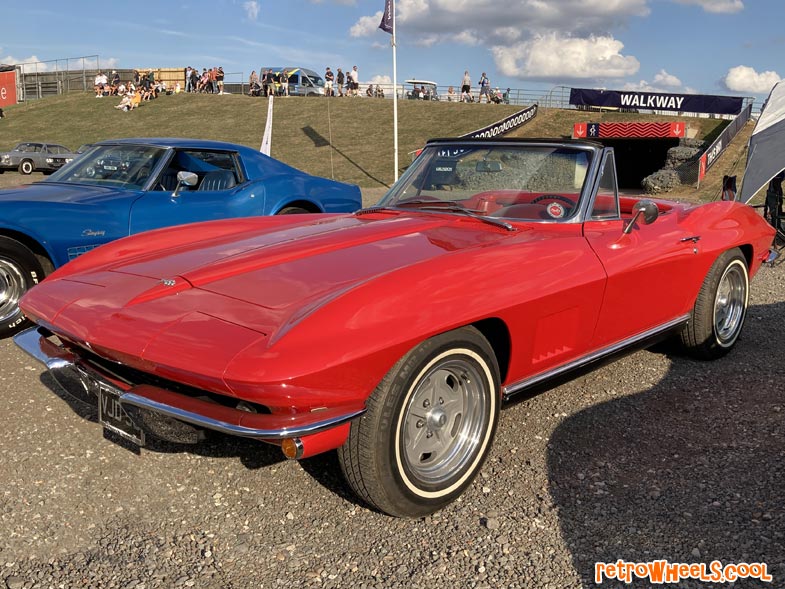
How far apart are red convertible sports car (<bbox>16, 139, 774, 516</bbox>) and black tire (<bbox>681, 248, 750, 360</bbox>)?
0.41 feet

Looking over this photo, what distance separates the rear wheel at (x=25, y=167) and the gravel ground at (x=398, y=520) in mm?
20496

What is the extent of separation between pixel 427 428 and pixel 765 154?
867 centimetres

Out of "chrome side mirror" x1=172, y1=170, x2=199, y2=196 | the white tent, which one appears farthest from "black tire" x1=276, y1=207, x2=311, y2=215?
the white tent

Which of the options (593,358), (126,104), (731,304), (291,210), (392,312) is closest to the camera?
(392,312)

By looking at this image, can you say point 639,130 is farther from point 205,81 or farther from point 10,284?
point 205,81

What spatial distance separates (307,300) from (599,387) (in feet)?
7.06

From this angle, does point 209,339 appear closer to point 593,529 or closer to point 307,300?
point 307,300

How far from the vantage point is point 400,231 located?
325 cm

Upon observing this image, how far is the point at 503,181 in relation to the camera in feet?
12.0

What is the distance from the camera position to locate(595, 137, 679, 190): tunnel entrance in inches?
899

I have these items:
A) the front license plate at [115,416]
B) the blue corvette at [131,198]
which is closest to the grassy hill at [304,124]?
the blue corvette at [131,198]

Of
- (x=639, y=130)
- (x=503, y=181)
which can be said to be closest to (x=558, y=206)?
(x=503, y=181)

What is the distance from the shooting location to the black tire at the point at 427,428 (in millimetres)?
2287

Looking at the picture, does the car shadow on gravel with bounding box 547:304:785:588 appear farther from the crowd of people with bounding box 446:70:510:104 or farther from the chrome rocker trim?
the crowd of people with bounding box 446:70:510:104
